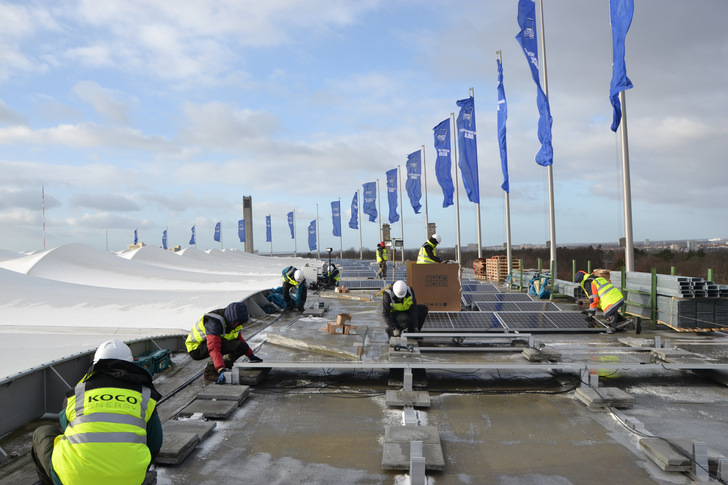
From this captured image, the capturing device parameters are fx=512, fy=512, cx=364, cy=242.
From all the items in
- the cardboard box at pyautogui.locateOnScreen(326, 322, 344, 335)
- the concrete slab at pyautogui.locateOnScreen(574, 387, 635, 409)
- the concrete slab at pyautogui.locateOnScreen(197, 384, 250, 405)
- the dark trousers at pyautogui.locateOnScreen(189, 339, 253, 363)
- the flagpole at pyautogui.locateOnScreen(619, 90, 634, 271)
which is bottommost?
the concrete slab at pyautogui.locateOnScreen(574, 387, 635, 409)

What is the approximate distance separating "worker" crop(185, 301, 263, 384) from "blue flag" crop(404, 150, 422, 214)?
2372 cm

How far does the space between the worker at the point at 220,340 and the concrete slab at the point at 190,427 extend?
4.89 feet

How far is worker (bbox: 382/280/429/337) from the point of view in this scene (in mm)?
9875

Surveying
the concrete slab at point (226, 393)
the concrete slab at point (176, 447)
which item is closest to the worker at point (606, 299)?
the concrete slab at point (226, 393)

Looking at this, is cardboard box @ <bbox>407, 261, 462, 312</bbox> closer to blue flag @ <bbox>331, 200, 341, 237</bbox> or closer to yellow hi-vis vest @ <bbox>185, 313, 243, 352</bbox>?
yellow hi-vis vest @ <bbox>185, 313, 243, 352</bbox>

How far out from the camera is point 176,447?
15.5 ft

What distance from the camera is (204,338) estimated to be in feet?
25.1

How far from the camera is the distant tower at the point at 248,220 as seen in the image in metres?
68.7

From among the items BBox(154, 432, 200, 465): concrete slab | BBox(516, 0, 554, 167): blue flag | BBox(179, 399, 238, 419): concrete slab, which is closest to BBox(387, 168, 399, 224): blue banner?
BBox(516, 0, 554, 167): blue flag

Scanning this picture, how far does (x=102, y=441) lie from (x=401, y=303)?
714cm

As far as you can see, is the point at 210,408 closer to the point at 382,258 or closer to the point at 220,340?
the point at 220,340

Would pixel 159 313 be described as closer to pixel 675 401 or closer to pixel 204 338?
pixel 204 338

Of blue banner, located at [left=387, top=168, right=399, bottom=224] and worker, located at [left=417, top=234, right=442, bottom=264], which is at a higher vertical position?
blue banner, located at [left=387, top=168, right=399, bottom=224]

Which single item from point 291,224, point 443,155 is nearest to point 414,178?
point 443,155
